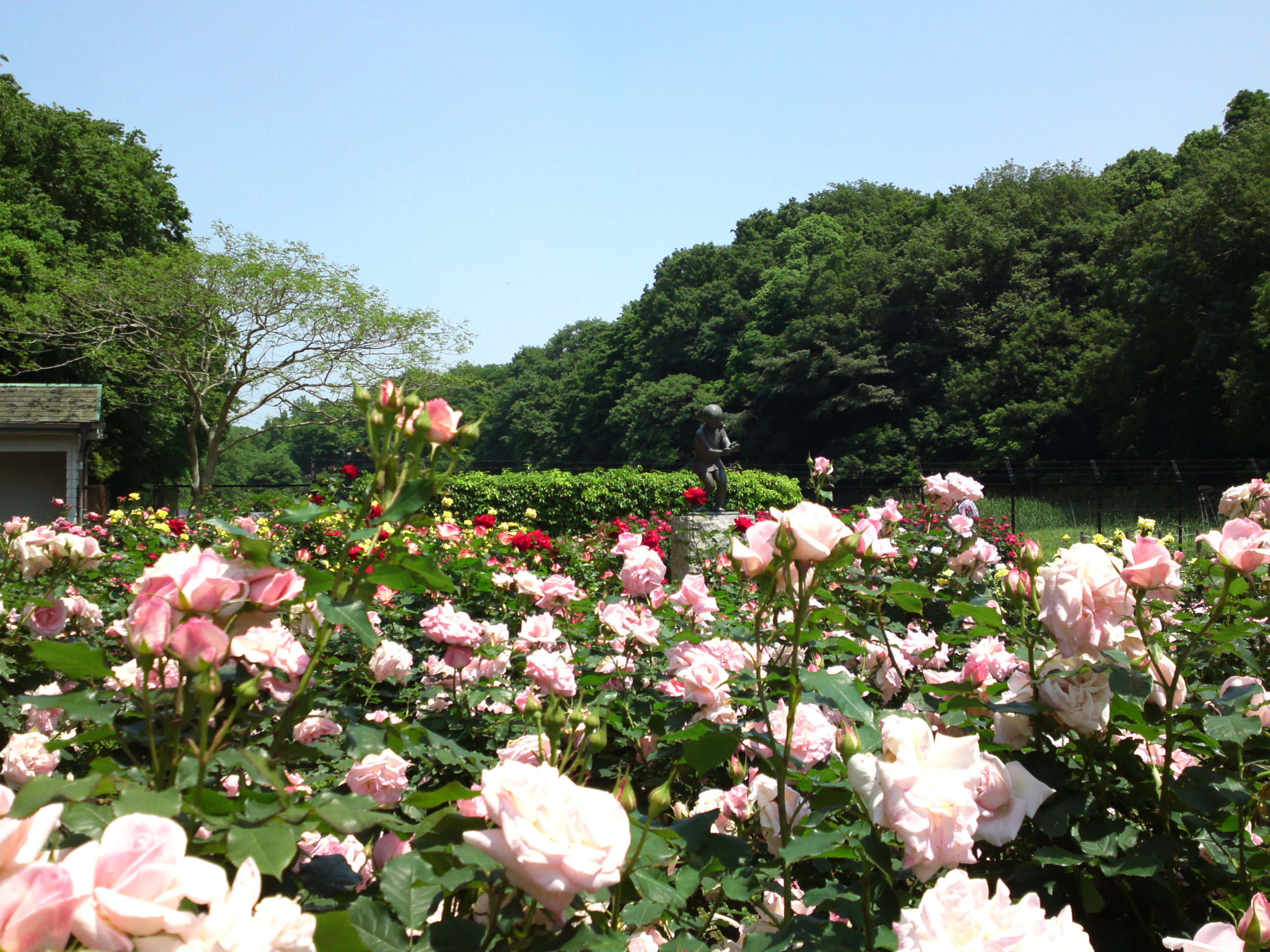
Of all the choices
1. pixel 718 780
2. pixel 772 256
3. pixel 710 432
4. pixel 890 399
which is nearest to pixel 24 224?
pixel 710 432

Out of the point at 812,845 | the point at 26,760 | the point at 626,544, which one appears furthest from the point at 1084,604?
the point at 26,760

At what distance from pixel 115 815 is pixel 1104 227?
36459 millimetres

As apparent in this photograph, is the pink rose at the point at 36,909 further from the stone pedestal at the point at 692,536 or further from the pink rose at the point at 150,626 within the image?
the stone pedestal at the point at 692,536

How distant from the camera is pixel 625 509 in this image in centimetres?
1636

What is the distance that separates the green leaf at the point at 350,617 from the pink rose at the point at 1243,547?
108 cm

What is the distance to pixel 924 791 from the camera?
2.72ft

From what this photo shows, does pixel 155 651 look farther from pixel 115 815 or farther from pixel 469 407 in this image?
pixel 469 407

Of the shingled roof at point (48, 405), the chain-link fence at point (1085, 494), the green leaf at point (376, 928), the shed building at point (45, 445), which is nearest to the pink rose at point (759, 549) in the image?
the green leaf at point (376, 928)

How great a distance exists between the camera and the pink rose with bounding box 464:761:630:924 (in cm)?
64

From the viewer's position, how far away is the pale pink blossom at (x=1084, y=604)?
1086 millimetres

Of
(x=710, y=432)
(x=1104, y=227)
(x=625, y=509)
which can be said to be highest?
(x=1104, y=227)

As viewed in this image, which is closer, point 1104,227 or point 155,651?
point 155,651

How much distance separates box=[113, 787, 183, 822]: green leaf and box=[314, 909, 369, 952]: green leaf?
6cm

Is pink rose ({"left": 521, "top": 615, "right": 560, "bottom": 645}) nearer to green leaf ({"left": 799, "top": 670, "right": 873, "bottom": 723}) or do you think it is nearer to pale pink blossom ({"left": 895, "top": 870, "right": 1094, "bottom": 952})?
green leaf ({"left": 799, "top": 670, "right": 873, "bottom": 723})
